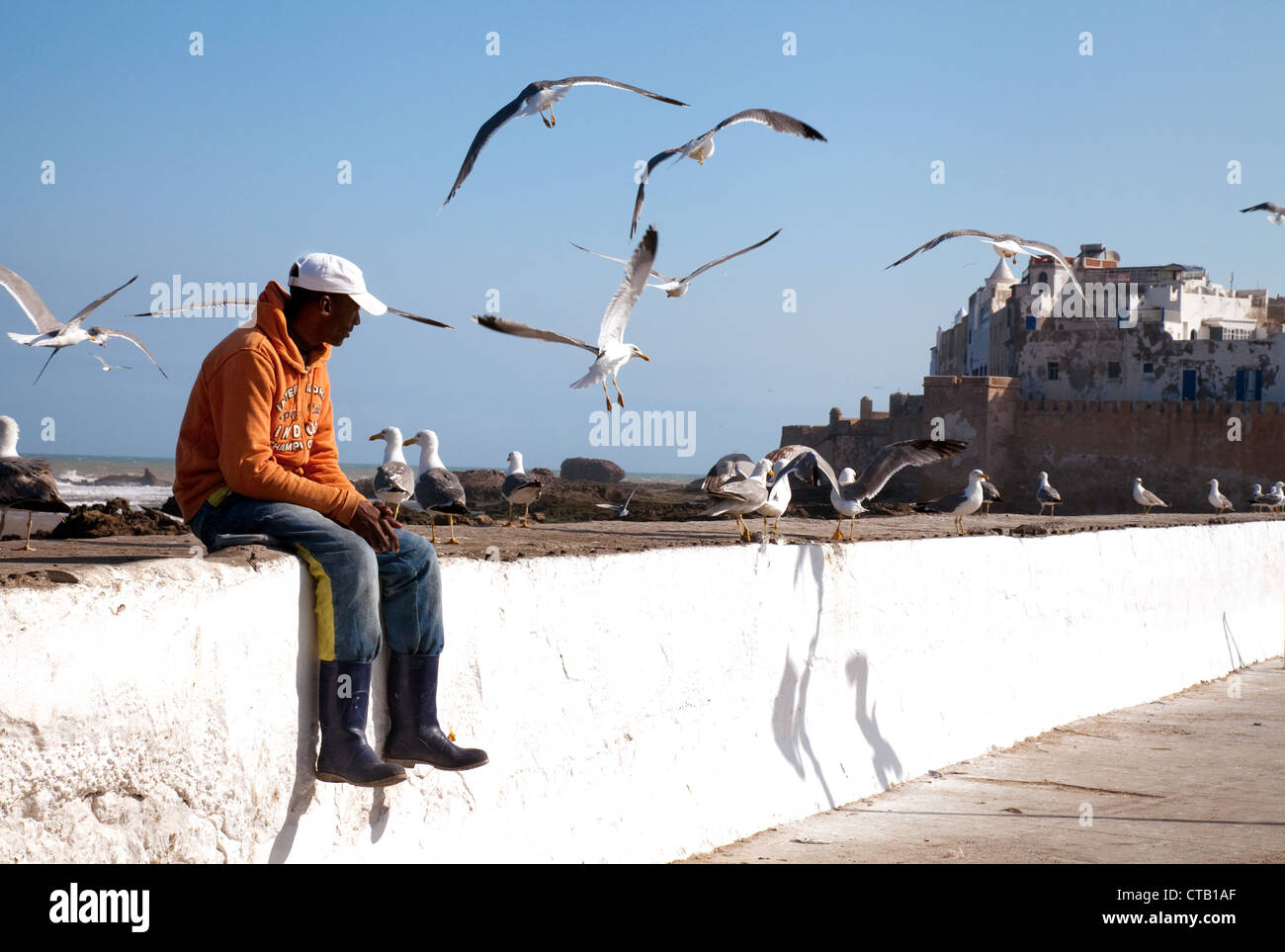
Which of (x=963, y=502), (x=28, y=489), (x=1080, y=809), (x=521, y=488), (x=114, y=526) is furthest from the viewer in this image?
(x=963, y=502)

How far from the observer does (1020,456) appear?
5288 centimetres

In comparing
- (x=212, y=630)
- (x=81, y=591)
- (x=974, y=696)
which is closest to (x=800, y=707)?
(x=974, y=696)

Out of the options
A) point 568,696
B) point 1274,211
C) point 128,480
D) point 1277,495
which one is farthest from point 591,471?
point 568,696

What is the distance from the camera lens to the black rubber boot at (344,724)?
157 inches

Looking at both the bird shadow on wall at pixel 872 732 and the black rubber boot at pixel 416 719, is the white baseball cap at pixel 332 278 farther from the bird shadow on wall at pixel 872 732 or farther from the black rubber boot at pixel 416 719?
the bird shadow on wall at pixel 872 732

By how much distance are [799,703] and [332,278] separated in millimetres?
3677

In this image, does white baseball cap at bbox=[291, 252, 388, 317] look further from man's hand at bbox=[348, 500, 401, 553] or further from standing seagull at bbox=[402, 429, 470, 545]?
standing seagull at bbox=[402, 429, 470, 545]

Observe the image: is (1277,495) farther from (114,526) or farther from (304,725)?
(304,725)

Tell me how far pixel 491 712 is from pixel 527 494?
6010 millimetres

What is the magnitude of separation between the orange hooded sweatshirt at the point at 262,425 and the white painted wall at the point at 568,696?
0.26m

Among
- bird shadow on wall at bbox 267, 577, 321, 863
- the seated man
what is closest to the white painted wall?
bird shadow on wall at bbox 267, 577, 321, 863

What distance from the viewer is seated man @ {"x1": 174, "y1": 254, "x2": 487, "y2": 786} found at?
3.95 m

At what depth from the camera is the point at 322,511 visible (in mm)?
4039

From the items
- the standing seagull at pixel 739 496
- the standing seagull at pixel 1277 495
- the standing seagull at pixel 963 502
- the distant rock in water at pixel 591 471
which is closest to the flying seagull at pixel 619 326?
the standing seagull at pixel 739 496
